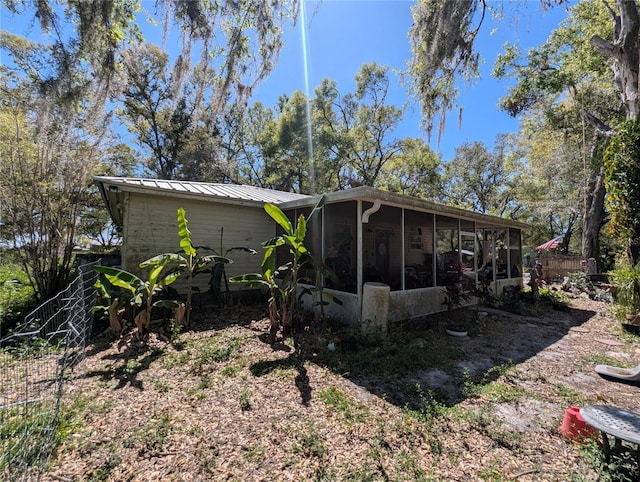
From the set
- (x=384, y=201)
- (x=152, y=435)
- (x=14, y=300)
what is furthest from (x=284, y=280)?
(x=14, y=300)

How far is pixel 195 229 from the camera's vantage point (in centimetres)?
723

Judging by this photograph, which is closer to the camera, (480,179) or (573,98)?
(573,98)

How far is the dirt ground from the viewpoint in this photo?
2.33m

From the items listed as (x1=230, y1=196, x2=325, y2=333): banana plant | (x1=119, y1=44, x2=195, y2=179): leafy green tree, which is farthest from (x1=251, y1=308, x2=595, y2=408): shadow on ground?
(x1=119, y1=44, x2=195, y2=179): leafy green tree

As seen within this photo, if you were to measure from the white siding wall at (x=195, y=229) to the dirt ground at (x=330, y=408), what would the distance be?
7.32ft

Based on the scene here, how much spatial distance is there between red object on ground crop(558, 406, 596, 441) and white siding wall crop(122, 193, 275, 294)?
268 inches

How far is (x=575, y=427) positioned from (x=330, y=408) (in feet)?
7.66

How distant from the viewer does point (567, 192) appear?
59.3 ft

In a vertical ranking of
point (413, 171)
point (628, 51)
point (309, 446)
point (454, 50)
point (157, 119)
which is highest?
point (157, 119)

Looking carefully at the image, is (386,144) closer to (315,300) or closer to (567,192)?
(567,192)

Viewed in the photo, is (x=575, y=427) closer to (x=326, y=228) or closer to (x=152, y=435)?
(x=152, y=435)

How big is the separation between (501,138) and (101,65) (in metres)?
27.0

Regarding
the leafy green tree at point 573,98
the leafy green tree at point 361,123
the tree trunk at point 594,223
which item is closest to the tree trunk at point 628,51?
the leafy green tree at point 573,98

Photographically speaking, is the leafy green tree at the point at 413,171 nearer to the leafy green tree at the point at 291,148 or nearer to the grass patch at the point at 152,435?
the leafy green tree at the point at 291,148
